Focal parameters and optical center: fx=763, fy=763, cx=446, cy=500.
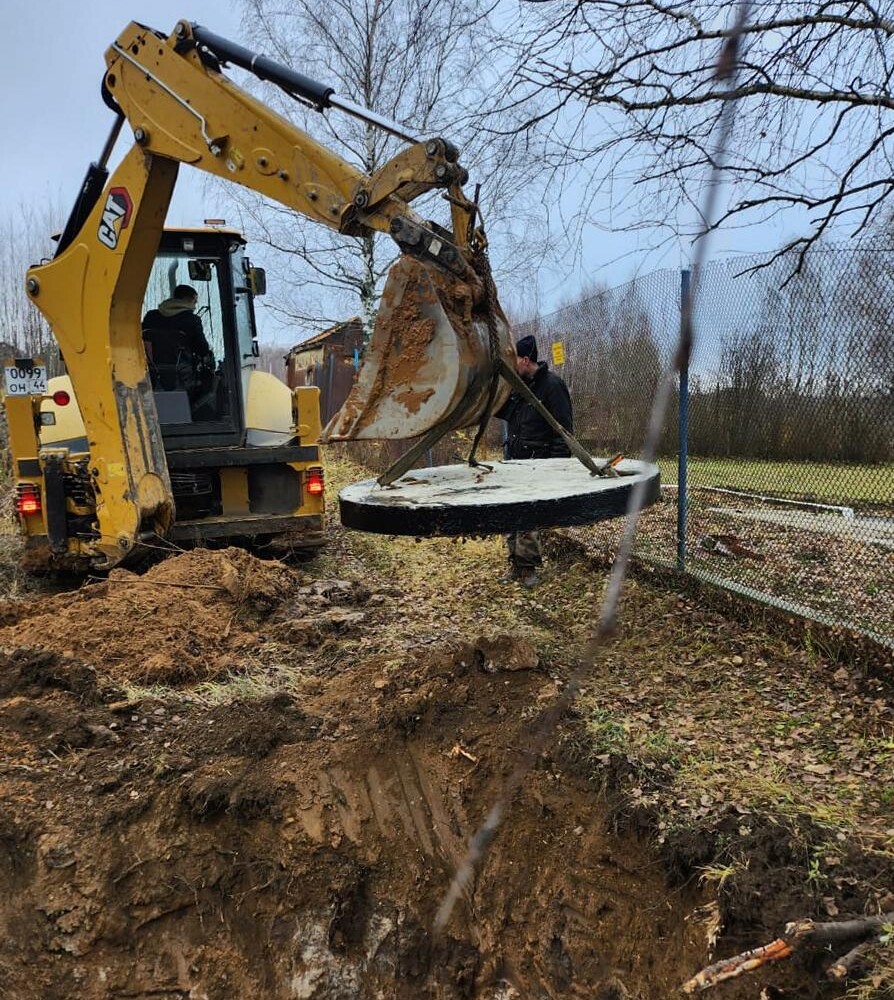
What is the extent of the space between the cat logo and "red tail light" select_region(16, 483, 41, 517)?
2030 mm

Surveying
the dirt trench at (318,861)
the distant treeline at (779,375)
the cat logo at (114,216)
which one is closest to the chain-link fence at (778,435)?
the distant treeline at (779,375)

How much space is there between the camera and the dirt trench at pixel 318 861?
8.92ft

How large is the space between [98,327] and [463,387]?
3.22m

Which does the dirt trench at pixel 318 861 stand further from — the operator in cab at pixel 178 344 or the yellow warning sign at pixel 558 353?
the yellow warning sign at pixel 558 353

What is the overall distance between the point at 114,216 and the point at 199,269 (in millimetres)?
1592

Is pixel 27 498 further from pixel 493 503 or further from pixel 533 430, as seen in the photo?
pixel 493 503

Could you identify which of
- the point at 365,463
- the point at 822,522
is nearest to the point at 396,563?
the point at 822,522

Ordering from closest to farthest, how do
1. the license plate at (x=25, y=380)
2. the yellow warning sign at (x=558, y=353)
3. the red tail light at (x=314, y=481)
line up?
the license plate at (x=25, y=380)
the red tail light at (x=314, y=481)
the yellow warning sign at (x=558, y=353)

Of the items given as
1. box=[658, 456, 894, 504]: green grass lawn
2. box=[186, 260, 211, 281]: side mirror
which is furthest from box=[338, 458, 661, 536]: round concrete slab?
box=[186, 260, 211, 281]: side mirror

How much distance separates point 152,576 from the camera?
5598mm

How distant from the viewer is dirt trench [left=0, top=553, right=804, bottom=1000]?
2719 millimetres

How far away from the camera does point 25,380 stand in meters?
5.98

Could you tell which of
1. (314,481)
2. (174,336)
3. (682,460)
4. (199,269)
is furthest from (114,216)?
(682,460)

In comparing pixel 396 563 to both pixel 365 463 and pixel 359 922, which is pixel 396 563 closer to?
pixel 359 922
